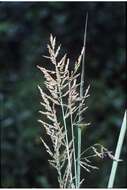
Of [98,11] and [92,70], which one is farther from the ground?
[98,11]

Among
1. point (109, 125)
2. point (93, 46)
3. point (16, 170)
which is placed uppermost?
point (93, 46)

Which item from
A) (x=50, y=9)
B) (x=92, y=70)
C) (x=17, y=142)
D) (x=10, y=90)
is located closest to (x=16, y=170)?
(x=17, y=142)

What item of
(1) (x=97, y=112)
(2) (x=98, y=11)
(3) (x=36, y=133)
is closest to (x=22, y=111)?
(3) (x=36, y=133)

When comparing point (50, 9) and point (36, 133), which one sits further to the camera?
point (50, 9)

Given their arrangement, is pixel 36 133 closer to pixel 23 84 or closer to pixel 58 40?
pixel 23 84

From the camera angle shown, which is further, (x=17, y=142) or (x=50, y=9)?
(x=50, y=9)

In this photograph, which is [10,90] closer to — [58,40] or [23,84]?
[23,84]
